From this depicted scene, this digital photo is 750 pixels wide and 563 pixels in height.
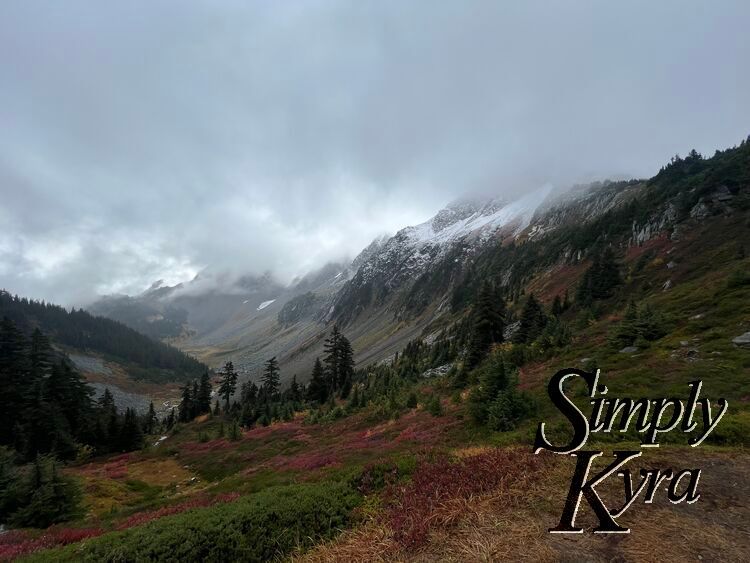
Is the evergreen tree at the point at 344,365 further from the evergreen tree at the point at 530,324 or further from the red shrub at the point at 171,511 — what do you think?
the red shrub at the point at 171,511

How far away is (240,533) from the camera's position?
8.59 metres

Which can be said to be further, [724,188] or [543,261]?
[543,261]

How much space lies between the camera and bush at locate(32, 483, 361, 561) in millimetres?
8219

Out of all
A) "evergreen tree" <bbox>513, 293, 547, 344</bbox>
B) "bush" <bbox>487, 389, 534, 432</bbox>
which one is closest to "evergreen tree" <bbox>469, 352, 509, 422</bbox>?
"bush" <bbox>487, 389, 534, 432</bbox>

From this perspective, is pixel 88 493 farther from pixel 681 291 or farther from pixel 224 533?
pixel 681 291

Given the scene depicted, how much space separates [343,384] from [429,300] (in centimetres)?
12958

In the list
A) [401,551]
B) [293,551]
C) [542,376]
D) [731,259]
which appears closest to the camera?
[401,551]

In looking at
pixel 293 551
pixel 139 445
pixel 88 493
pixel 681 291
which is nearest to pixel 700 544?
pixel 293 551

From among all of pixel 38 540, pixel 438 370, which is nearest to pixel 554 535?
pixel 38 540

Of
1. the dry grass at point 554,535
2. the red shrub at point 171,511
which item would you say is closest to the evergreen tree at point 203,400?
the red shrub at point 171,511

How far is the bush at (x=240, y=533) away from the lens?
324 inches

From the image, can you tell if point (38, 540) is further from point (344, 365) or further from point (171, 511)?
point (344, 365)

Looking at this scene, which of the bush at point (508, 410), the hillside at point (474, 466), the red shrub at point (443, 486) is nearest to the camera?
the hillside at point (474, 466)

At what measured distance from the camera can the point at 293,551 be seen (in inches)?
324
